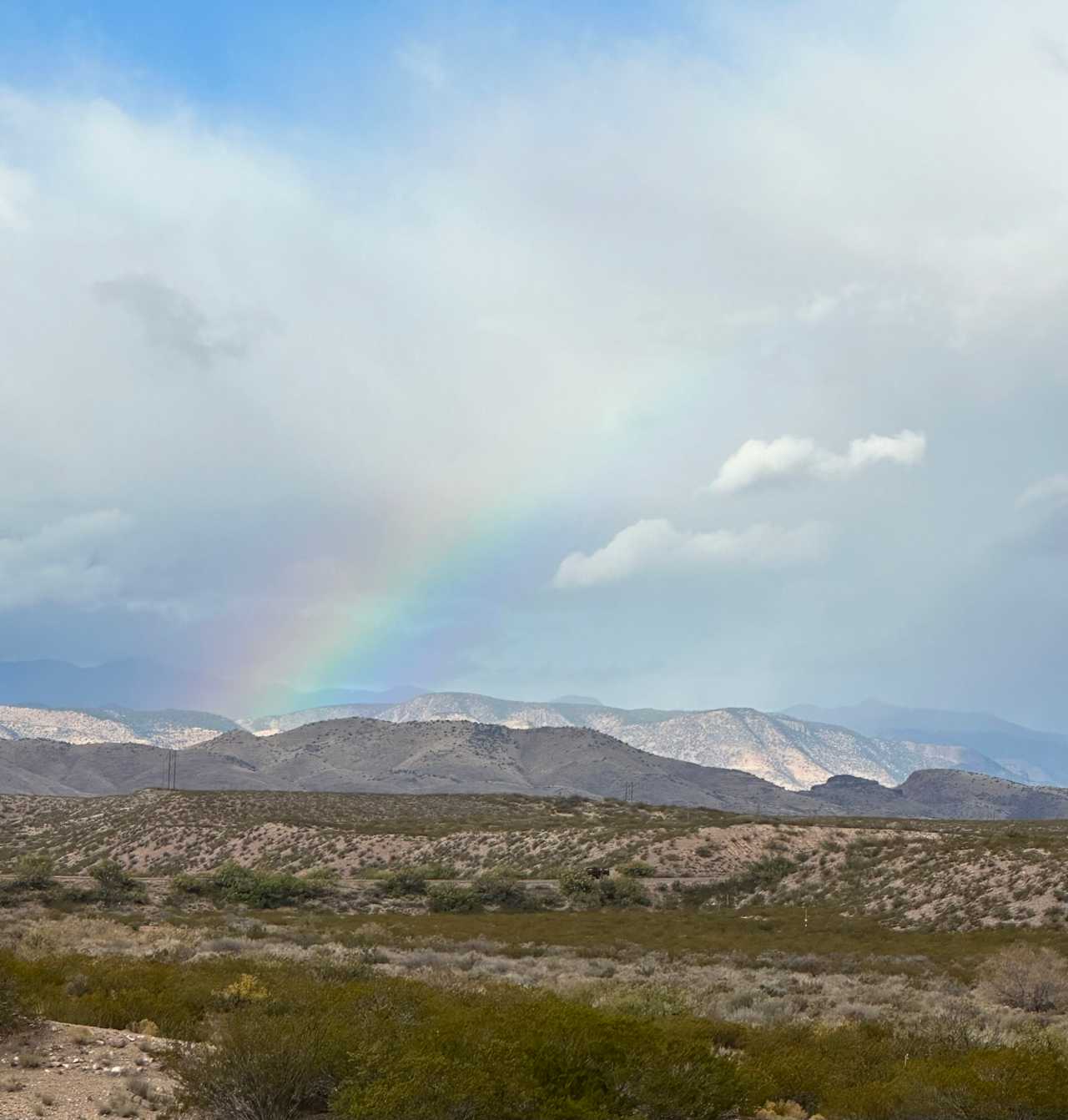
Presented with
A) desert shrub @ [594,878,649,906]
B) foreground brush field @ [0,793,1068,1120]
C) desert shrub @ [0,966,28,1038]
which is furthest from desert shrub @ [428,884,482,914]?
desert shrub @ [0,966,28,1038]

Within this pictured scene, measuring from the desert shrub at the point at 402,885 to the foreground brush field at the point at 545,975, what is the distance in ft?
0.57

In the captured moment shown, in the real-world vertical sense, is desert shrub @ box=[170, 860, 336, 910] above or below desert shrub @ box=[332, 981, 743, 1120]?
below

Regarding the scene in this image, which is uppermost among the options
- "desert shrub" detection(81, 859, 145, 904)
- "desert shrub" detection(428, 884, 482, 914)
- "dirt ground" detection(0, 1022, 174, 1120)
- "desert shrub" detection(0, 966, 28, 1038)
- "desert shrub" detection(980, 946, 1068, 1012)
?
"desert shrub" detection(0, 966, 28, 1038)

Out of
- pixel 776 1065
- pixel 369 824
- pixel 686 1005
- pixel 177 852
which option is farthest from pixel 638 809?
pixel 776 1065

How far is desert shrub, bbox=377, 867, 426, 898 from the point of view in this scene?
2213 inches

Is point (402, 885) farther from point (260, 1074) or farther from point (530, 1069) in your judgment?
point (260, 1074)

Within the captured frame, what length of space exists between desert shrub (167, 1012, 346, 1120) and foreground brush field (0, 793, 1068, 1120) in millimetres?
31

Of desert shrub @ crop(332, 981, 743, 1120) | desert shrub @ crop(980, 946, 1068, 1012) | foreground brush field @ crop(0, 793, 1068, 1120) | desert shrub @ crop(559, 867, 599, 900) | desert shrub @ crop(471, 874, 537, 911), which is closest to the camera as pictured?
desert shrub @ crop(332, 981, 743, 1120)

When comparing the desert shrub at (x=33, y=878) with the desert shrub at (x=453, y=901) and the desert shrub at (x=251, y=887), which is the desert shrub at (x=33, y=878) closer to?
the desert shrub at (x=251, y=887)

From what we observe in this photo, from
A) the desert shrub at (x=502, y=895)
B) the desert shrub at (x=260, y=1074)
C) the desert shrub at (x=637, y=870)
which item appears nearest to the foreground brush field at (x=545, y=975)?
the desert shrub at (x=260, y=1074)

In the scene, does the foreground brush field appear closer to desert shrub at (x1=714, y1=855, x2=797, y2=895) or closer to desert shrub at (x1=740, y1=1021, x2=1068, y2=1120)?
desert shrub at (x1=740, y1=1021, x2=1068, y2=1120)

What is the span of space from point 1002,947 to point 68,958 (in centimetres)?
3351

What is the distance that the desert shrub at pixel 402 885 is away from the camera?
184 feet

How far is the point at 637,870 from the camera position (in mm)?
62469
